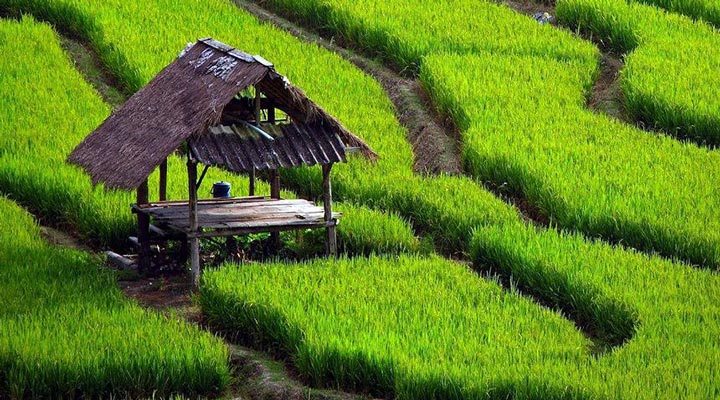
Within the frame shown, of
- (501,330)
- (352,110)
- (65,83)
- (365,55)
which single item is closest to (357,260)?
(501,330)

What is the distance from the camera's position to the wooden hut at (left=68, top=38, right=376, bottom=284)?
413 inches

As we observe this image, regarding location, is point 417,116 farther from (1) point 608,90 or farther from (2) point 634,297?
(2) point 634,297

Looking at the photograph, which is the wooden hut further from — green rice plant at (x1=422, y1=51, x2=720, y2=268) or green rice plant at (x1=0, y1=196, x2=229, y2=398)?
green rice plant at (x1=422, y1=51, x2=720, y2=268)

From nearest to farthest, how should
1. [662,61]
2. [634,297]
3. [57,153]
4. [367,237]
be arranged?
[634,297], [367,237], [57,153], [662,61]

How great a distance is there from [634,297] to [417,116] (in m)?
5.44

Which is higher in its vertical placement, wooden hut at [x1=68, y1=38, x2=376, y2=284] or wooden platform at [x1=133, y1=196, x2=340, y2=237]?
wooden hut at [x1=68, y1=38, x2=376, y2=284]

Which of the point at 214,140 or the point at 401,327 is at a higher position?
the point at 214,140

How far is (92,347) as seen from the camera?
8.82 metres

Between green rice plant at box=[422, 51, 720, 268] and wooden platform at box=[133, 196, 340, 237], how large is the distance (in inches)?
83.7

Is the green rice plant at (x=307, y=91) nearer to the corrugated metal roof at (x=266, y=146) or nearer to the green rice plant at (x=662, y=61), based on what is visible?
the corrugated metal roof at (x=266, y=146)

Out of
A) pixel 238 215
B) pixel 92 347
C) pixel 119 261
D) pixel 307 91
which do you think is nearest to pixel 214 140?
pixel 238 215

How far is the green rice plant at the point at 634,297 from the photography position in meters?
8.32

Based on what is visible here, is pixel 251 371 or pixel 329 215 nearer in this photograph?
pixel 251 371

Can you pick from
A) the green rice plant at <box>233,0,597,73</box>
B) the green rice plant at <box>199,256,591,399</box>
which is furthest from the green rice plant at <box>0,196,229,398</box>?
the green rice plant at <box>233,0,597,73</box>
